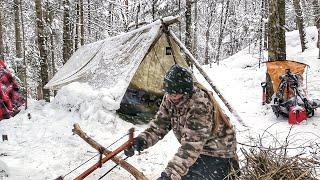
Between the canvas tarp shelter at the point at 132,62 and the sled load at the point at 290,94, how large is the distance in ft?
8.20

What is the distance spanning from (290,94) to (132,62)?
13.2 ft

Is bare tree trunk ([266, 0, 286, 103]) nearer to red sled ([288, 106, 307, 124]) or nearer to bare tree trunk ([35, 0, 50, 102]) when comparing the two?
red sled ([288, 106, 307, 124])

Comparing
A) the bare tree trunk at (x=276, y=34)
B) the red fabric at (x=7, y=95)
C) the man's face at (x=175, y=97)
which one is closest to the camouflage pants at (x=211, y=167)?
the man's face at (x=175, y=97)

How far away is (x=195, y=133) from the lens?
341 cm

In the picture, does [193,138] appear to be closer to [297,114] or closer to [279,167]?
[279,167]

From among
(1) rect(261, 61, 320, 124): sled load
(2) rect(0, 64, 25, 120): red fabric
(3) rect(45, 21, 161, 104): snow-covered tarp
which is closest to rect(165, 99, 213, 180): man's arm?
(3) rect(45, 21, 161, 104): snow-covered tarp

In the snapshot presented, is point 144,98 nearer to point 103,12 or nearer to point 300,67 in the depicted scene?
point 300,67

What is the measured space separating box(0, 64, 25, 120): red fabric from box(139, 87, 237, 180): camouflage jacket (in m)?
6.25

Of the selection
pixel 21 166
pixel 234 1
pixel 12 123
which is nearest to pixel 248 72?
pixel 12 123

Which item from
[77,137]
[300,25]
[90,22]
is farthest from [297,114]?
[90,22]

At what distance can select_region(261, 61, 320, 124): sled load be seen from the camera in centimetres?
912

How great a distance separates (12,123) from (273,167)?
26.7 ft

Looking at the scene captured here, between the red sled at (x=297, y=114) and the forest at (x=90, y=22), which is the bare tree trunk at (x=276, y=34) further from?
the red sled at (x=297, y=114)

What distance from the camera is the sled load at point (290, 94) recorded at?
359 inches
